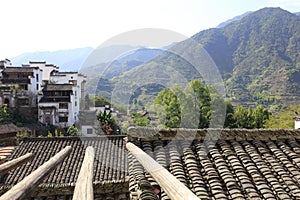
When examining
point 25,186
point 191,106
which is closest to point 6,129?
point 191,106

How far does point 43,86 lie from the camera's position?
2584cm

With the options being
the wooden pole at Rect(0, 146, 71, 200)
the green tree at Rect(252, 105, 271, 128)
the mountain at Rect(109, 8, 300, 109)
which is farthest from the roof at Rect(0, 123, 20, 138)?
the mountain at Rect(109, 8, 300, 109)

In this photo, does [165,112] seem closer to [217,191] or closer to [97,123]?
[97,123]

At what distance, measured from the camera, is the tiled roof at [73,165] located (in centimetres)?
528

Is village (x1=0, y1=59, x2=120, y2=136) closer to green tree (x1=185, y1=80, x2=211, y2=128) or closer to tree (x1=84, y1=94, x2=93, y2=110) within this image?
tree (x1=84, y1=94, x2=93, y2=110)

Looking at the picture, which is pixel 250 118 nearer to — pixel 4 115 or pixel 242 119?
pixel 242 119

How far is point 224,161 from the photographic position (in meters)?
2.74

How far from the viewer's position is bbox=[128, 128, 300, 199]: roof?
2252 mm

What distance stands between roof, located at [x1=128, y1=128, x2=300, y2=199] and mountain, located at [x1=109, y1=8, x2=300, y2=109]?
41212mm

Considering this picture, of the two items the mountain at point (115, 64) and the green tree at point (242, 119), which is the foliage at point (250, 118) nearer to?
the green tree at point (242, 119)

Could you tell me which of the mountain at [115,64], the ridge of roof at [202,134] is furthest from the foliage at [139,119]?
the ridge of roof at [202,134]

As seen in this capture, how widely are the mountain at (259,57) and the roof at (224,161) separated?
1623 inches

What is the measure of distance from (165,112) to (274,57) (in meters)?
46.8

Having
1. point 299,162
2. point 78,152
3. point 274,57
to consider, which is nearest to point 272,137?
point 299,162
